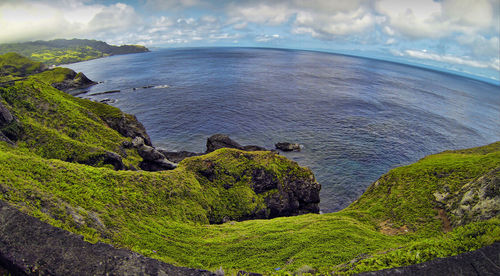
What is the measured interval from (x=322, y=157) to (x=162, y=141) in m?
37.7

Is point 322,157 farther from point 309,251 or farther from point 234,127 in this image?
point 309,251

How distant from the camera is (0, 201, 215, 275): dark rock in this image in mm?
8406

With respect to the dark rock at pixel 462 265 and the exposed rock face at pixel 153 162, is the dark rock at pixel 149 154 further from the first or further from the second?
the dark rock at pixel 462 265

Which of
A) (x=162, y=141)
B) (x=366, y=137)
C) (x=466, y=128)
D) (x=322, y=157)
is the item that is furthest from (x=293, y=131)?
(x=466, y=128)

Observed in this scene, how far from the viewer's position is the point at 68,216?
1154 cm

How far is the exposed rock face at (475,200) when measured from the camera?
15781mm

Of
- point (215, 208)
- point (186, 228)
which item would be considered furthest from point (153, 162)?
point (186, 228)

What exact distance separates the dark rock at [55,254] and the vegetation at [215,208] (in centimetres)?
83

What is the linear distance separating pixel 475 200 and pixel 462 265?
1264cm

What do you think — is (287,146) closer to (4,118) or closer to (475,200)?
(475,200)

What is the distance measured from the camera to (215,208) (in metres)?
23.1

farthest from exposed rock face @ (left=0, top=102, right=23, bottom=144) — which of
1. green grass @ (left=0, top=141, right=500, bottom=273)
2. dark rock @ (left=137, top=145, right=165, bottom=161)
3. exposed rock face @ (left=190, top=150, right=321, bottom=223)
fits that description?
exposed rock face @ (left=190, top=150, right=321, bottom=223)

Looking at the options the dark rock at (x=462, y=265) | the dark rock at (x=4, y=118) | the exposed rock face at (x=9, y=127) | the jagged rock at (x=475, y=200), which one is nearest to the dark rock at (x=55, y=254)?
the dark rock at (x=462, y=265)

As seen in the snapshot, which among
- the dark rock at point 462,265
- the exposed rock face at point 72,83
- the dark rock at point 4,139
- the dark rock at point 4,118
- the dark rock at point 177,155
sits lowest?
the dark rock at point 177,155
